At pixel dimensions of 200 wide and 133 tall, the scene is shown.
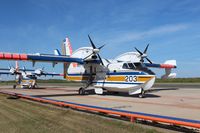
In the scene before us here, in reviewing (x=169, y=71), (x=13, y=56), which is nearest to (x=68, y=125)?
(x=13, y=56)

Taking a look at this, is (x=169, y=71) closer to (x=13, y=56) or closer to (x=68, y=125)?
(x=13, y=56)

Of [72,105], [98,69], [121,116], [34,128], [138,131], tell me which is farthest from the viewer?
[98,69]

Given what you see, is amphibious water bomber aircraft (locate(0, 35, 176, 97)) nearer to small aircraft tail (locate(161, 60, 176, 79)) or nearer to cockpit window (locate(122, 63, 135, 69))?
cockpit window (locate(122, 63, 135, 69))

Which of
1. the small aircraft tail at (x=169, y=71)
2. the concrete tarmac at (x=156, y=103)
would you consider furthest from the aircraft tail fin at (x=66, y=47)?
the small aircraft tail at (x=169, y=71)

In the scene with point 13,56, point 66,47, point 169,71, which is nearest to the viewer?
point 13,56

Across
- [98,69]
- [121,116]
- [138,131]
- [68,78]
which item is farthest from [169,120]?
[68,78]

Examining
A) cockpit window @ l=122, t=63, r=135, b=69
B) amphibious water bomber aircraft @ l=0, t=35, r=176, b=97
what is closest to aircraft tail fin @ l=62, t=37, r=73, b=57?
amphibious water bomber aircraft @ l=0, t=35, r=176, b=97

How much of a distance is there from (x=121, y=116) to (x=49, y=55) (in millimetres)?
16121

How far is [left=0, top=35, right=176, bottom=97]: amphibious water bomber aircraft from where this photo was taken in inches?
794

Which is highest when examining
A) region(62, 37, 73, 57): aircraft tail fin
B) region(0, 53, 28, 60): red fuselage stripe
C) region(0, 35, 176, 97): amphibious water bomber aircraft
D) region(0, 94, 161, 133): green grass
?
region(62, 37, 73, 57): aircraft tail fin

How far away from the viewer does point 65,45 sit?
99.2 feet

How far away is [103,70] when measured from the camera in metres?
24.2

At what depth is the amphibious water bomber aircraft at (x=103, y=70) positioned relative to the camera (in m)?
20.2

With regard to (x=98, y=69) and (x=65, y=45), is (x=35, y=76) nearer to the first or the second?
(x=65, y=45)
